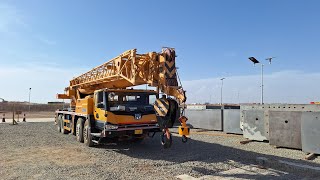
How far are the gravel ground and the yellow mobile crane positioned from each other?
0.75 m

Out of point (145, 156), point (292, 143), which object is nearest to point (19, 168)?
point (145, 156)

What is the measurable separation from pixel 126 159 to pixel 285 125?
22.4ft

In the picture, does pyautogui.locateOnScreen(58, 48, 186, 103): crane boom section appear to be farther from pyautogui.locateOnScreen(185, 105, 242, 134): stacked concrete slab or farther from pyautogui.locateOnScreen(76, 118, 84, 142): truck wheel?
pyautogui.locateOnScreen(185, 105, 242, 134): stacked concrete slab

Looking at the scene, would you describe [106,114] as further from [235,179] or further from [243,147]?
[243,147]

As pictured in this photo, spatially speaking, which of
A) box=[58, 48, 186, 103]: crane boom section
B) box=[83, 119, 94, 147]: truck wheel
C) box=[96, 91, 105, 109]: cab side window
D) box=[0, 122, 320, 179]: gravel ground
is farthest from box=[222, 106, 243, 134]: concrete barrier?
box=[96, 91, 105, 109]: cab side window

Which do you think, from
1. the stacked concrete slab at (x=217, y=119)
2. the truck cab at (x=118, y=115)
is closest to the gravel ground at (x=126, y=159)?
the truck cab at (x=118, y=115)

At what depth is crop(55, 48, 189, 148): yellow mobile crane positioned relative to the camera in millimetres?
8289

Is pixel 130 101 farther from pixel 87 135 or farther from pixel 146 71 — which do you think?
pixel 87 135

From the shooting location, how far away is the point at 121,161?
8.88 meters

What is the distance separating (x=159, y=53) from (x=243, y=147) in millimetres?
5621

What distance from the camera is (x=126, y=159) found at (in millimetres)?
9211

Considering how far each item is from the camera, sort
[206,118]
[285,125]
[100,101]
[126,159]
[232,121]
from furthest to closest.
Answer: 1. [206,118]
2. [232,121]
3. [285,125]
4. [100,101]
5. [126,159]

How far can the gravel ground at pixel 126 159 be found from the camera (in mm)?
7316

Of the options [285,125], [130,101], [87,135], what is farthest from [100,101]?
[285,125]
